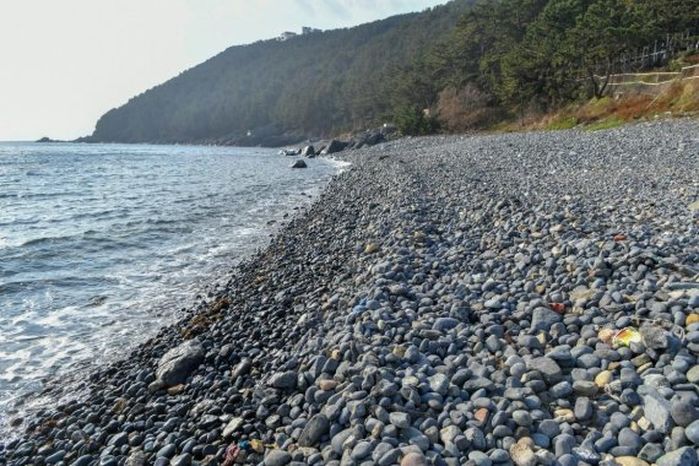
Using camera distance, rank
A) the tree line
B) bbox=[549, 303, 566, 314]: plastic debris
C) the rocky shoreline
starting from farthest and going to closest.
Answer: the tree line
bbox=[549, 303, 566, 314]: plastic debris
the rocky shoreline

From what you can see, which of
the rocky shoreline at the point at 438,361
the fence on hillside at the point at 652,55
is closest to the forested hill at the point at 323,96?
the fence on hillside at the point at 652,55

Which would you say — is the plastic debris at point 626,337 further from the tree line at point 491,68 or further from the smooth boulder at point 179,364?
the tree line at point 491,68

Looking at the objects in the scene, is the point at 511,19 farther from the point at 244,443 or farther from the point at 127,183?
the point at 244,443

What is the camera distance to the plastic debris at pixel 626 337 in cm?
457

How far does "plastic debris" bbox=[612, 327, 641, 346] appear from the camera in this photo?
4574mm

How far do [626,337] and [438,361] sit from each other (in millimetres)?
1823

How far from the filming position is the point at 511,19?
62406 millimetres

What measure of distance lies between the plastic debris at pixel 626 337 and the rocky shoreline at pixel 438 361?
23mm

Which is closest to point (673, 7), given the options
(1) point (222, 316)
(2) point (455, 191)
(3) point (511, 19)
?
(3) point (511, 19)

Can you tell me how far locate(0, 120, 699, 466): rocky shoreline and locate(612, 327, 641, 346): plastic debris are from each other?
0.9 inches

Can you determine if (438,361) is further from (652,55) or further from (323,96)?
(323,96)

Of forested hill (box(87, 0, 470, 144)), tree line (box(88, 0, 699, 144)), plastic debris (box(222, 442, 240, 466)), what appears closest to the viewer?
plastic debris (box(222, 442, 240, 466))

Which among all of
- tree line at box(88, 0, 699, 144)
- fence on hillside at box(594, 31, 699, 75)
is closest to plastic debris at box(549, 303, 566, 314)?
tree line at box(88, 0, 699, 144)

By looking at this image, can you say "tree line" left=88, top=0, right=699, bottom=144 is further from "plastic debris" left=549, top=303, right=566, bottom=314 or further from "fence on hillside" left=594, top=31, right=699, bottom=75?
"plastic debris" left=549, top=303, right=566, bottom=314
